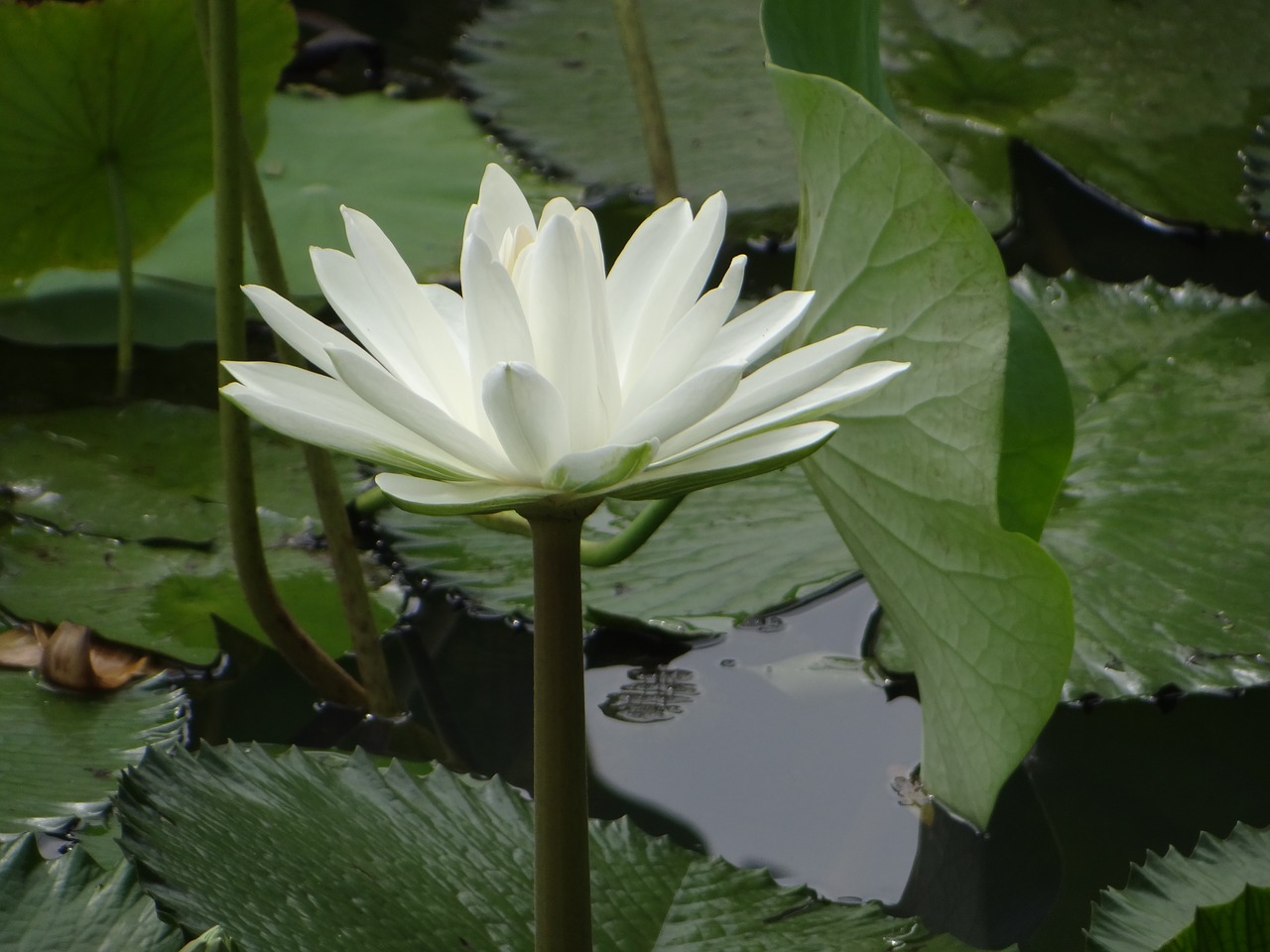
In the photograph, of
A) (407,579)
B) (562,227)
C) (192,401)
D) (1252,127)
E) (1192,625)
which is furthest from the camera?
(1252,127)

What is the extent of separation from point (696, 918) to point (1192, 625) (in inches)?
20.9

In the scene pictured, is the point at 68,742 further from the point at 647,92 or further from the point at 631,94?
the point at 631,94

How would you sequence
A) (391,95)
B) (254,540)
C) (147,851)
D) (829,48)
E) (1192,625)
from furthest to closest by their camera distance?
(391,95)
(1192,625)
(254,540)
(829,48)
(147,851)

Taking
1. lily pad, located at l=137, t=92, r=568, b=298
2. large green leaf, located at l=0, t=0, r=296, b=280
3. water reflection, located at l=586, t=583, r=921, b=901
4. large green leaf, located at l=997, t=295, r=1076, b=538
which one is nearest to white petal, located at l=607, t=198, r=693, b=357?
large green leaf, located at l=997, t=295, r=1076, b=538

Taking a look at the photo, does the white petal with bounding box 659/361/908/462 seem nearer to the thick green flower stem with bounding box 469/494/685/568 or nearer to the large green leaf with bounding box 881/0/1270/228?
the thick green flower stem with bounding box 469/494/685/568

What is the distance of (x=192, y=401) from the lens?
1.38 meters

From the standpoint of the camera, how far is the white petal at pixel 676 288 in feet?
1.67

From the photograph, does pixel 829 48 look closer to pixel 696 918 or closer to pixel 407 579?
pixel 696 918

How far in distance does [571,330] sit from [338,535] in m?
0.54

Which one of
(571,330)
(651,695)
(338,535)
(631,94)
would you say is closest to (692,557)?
(651,695)

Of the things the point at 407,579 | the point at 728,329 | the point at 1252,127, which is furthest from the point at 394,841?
the point at 1252,127

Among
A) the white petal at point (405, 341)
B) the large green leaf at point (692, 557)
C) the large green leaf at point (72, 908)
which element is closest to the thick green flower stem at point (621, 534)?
the white petal at point (405, 341)

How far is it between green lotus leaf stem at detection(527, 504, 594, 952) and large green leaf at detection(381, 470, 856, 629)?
537mm

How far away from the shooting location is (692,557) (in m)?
1.12
